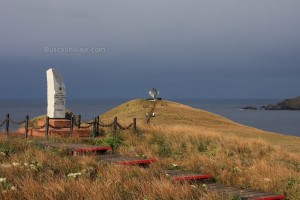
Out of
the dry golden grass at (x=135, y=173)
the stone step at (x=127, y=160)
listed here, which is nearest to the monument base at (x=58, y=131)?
the dry golden grass at (x=135, y=173)

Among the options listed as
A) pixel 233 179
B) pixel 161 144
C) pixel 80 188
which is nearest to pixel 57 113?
pixel 161 144

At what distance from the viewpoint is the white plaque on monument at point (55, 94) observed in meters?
23.8

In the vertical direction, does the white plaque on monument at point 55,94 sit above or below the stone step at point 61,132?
above

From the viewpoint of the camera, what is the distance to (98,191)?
757 centimetres

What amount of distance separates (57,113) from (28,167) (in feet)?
46.6

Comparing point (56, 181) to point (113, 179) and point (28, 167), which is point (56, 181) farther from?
point (28, 167)

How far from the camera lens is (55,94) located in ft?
78.0

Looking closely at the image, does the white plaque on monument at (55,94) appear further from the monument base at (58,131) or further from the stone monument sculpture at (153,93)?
the stone monument sculpture at (153,93)

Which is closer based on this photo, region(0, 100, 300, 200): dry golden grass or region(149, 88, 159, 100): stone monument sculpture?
region(0, 100, 300, 200): dry golden grass

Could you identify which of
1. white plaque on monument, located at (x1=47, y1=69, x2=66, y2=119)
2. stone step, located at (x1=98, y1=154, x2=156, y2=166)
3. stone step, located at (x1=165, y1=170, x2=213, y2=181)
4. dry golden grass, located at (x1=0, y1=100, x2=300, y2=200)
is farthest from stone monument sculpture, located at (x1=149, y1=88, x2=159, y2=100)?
stone step, located at (x1=165, y1=170, x2=213, y2=181)

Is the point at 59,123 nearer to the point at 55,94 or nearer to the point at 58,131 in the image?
the point at 58,131

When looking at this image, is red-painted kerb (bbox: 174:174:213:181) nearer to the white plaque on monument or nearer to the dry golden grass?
the dry golden grass

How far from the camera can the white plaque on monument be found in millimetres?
23750

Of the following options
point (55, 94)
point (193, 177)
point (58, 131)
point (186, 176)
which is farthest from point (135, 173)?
point (55, 94)
